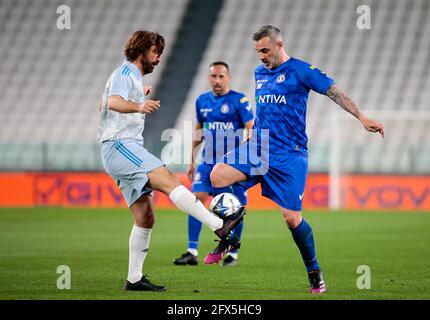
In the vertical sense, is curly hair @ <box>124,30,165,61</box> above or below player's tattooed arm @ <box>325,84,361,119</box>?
above

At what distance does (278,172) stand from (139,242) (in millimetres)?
1324

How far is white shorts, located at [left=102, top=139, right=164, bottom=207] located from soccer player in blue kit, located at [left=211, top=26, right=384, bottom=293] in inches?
28.3

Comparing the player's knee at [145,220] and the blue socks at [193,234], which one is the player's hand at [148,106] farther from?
the blue socks at [193,234]

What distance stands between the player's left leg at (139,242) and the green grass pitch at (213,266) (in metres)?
0.15

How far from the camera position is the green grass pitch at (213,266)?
751 cm

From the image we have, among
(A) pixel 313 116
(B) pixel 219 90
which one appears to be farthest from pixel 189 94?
(B) pixel 219 90

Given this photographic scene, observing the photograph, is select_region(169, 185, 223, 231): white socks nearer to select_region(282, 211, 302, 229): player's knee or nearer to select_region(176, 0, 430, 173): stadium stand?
select_region(282, 211, 302, 229): player's knee

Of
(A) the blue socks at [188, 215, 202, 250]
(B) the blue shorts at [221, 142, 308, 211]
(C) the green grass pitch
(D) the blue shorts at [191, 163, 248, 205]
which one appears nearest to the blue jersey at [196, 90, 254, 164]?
(D) the blue shorts at [191, 163, 248, 205]

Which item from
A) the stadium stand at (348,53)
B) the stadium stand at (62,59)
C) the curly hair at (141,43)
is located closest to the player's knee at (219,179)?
Result: the curly hair at (141,43)

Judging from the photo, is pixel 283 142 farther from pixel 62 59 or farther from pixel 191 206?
pixel 62 59

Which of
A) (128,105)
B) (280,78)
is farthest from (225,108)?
(128,105)

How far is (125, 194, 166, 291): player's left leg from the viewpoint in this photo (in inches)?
292

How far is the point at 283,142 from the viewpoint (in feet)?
25.2
